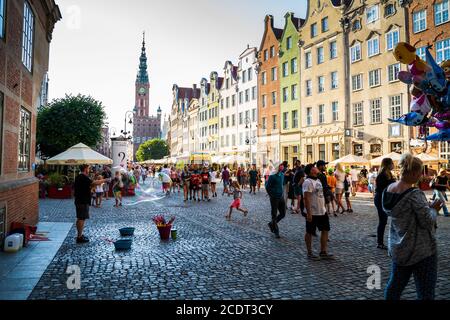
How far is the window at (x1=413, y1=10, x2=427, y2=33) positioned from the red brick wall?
2768 centimetres

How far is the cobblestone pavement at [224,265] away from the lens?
5.25 meters

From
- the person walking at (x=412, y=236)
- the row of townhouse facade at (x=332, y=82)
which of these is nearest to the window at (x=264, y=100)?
the row of townhouse facade at (x=332, y=82)

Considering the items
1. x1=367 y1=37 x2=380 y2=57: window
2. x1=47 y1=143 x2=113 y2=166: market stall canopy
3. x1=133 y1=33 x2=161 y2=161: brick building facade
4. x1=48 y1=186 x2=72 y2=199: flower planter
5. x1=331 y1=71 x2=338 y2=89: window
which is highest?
x1=133 y1=33 x2=161 y2=161: brick building facade

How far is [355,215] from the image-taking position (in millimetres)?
13781

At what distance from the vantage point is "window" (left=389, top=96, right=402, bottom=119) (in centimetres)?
2859

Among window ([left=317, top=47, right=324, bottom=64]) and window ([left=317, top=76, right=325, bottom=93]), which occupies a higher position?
window ([left=317, top=47, right=324, bottom=64])

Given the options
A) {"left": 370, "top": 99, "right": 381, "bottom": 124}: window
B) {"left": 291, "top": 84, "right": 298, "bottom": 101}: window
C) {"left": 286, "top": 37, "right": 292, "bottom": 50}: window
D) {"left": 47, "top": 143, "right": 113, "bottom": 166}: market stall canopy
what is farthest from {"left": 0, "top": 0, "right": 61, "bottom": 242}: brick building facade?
{"left": 286, "top": 37, "right": 292, "bottom": 50}: window

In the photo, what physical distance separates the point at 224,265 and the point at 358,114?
1134 inches

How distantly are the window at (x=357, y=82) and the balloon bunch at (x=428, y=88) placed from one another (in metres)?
26.8

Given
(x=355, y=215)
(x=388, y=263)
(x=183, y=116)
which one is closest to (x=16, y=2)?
(x=388, y=263)

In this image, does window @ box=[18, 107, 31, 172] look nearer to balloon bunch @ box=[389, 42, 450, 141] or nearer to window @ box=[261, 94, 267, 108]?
balloon bunch @ box=[389, 42, 450, 141]

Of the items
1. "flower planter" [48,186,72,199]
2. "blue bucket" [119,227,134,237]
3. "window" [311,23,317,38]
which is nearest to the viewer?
"blue bucket" [119,227,134,237]

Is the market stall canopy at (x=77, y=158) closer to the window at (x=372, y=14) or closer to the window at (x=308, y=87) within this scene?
the window at (x=308, y=87)
